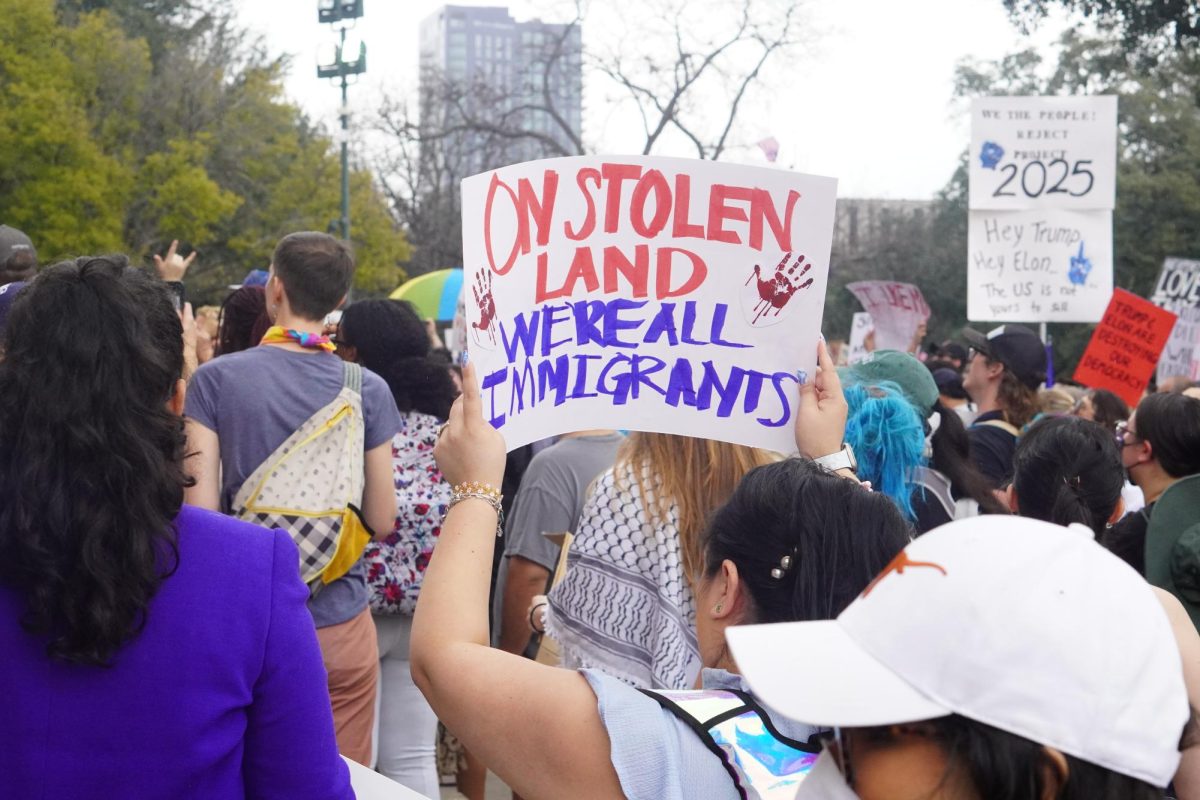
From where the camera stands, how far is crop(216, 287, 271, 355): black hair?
4457 mm

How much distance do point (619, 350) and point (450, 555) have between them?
3.28 ft

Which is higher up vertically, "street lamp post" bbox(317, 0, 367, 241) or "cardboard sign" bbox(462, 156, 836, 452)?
"street lamp post" bbox(317, 0, 367, 241)

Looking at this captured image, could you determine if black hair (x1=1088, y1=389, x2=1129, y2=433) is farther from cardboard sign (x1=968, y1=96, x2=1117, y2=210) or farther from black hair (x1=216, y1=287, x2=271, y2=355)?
black hair (x1=216, y1=287, x2=271, y2=355)

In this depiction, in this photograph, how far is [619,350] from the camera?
2855 mm

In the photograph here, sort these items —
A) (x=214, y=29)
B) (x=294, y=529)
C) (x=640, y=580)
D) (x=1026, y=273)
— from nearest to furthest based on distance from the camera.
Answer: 1. (x=640, y=580)
2. (x=294, y=529)
3. (x=1026, y=273)
4. (x=214, y=29)

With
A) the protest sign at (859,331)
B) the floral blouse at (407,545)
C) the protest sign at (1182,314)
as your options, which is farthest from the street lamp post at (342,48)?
the floral blouse at (407,545)

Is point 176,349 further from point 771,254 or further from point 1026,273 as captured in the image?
point 1026,273

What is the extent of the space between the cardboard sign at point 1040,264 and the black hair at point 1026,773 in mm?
8699

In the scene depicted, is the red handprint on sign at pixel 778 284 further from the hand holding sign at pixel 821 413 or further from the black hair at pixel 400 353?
the black hair at pixel 400 353

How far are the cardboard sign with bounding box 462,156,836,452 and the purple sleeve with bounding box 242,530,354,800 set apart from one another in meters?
0.89

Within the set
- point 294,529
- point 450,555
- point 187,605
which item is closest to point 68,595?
point 187,605

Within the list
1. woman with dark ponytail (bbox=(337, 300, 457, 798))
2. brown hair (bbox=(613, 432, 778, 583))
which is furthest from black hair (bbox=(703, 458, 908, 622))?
woman with dark ponytail (bbox=(337, 300, 457, 798))

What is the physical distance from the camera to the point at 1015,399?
21.4 ft

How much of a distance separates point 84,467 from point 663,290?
4.62 feet
